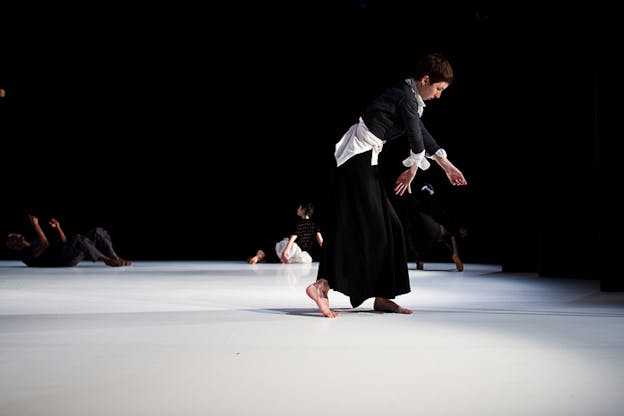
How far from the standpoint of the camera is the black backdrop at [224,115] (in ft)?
30.5

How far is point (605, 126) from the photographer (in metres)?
4.96

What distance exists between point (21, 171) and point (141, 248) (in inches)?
89.9

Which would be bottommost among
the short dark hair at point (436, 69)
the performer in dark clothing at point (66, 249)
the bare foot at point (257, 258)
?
the bare foot at point (257, 258)

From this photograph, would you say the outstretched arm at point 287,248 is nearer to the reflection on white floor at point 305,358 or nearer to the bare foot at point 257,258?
the bare foot at point 257,258

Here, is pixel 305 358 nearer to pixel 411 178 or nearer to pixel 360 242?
pixel 360 242

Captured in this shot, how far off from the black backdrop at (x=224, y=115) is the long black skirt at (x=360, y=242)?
4.97 meters

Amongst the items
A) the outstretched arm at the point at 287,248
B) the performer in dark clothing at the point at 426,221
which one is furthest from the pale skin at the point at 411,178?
the outstretched arm at the point at 287,248

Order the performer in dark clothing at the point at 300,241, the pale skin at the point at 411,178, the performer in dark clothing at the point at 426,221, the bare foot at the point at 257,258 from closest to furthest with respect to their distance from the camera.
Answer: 1. the pale skin at the point at 411,178
2. the performer in dark clothing at the point at 426,221
3. the performer in dark clothing at the point at 300,241
4. the bare foot at the point at 257,258

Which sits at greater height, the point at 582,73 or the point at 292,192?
the point at 582,73

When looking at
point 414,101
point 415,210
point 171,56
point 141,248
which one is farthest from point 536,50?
point 141,248

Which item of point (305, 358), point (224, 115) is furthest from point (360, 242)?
point (224, 115)

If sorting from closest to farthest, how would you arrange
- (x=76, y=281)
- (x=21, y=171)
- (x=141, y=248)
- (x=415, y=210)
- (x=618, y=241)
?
(x=618, y=241), (x=76, y=281), (x=415, y=210), (x=21, y=171), (x=141, y=248)

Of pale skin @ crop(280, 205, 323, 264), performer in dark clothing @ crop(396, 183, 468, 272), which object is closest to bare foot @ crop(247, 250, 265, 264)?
pale skin @ crop(280, 205, 323, 264)

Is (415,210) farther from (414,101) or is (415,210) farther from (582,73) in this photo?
(414,101)
